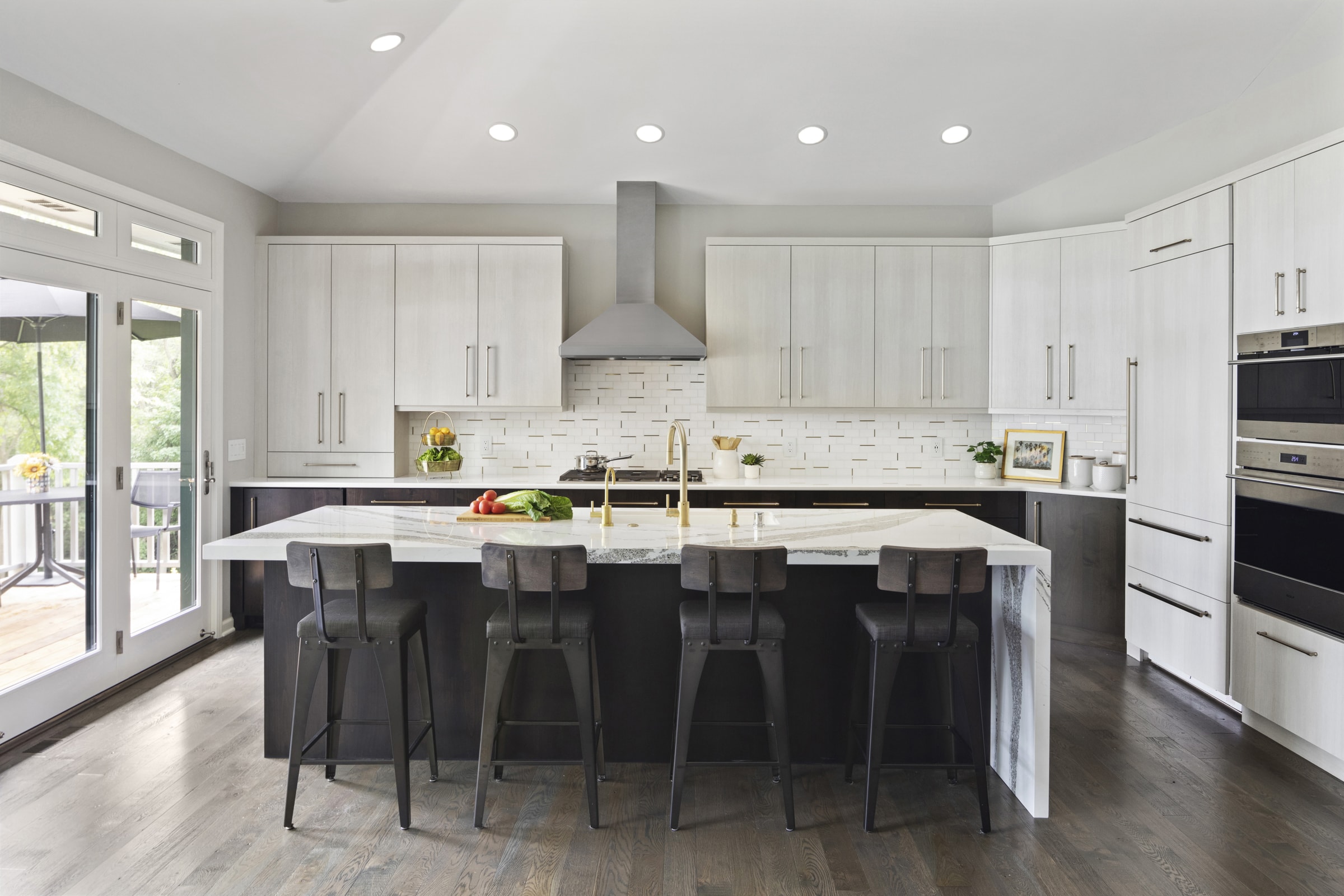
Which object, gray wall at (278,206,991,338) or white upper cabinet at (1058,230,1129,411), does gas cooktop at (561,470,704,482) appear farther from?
white upper cabinet at (1058,230,1129,411)

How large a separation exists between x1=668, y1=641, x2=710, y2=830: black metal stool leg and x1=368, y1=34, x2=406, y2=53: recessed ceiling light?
3128mm

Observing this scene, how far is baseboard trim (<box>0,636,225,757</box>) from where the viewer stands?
10.1 ft

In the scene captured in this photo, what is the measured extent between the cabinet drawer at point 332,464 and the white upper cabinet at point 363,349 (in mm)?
48

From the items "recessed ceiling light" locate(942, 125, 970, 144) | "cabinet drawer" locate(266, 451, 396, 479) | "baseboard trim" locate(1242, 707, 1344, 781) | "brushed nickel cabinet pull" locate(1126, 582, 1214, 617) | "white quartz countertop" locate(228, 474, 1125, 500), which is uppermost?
"recessed ceiling light" locate(942, 125, 970, 144)

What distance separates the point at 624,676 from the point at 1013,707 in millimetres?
1392

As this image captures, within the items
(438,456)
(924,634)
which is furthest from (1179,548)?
(438,456)

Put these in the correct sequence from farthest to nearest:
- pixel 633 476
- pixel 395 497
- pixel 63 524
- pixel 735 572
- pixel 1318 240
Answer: pixel 633 476, pixel 395 497, pixel 63 524, pixel 1318 240, pixel 735 572

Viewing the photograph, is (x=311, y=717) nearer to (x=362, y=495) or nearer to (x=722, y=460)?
(x=362, y=495)

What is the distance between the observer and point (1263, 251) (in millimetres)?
3123

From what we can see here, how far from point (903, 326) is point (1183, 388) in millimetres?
1774

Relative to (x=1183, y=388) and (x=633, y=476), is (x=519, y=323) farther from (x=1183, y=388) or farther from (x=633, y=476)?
(x=1183, y=388)

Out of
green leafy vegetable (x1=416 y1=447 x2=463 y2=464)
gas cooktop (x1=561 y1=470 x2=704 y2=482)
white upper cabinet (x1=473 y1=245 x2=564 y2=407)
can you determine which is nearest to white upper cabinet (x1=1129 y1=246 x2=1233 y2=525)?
gas cooktop (x1=561 y1=470 x2=704 y2=482)

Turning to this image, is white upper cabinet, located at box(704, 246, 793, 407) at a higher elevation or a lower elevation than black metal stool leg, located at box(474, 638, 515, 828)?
higher

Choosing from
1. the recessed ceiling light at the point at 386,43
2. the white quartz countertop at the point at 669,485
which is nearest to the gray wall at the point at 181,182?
the white quartz countertop at the point at 669,485
